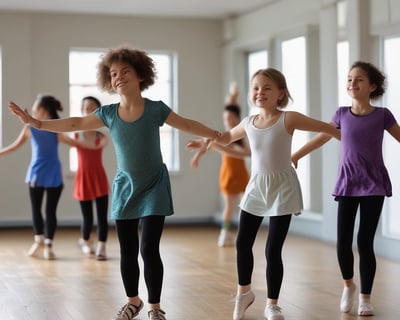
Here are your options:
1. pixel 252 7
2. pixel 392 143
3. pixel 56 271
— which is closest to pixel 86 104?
pixel 56 271

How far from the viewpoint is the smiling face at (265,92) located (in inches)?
170

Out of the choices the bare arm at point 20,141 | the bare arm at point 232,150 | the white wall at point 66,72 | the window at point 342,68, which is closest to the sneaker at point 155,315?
the bare arm at point 232,150

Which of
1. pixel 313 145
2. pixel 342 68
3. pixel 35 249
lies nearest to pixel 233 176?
pixel 342 68

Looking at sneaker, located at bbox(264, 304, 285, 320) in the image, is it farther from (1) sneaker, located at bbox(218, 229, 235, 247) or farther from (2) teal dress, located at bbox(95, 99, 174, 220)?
(1) sneaker, located at bbox(218, 229, 235, 247)

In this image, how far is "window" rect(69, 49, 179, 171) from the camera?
33.6 ft

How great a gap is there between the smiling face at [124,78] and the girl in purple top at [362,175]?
977mm

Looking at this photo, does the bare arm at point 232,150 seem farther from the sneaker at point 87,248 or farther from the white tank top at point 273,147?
the sneaker at point 87,248

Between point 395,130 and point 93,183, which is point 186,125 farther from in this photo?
point 93,183

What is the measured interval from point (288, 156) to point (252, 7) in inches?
218

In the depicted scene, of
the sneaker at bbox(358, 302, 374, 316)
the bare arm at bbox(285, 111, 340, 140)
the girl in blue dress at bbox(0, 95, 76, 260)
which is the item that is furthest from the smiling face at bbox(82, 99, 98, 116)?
the sneaker at bbox(358, 302, 374, 316)

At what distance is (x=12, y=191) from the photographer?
9859 mm

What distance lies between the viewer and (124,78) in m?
4.18

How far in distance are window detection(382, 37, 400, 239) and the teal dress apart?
11.4 ft

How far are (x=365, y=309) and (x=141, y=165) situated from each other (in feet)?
4.65
